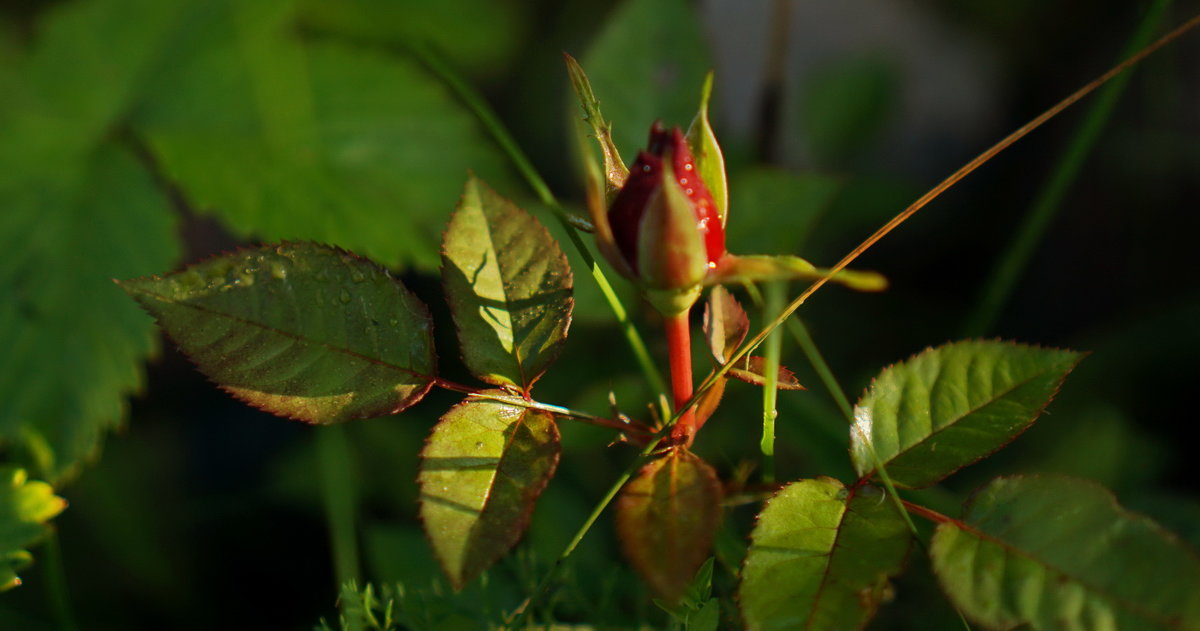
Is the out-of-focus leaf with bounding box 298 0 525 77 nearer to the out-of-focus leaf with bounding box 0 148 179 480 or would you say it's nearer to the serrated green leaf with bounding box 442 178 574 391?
the out-of-focus leaf with bounding box 0 148 179 480

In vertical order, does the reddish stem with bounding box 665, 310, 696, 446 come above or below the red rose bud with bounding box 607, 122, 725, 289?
below

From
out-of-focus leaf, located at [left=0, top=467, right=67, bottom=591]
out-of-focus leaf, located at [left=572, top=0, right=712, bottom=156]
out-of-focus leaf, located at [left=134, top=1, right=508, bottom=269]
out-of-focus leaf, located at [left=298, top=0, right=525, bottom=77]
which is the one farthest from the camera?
out-of-focus leaf, located at [left=298, top=0, right=525, bottom=77]

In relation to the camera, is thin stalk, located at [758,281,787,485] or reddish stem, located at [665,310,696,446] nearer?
thin stalk, located at [758,281,787,485]

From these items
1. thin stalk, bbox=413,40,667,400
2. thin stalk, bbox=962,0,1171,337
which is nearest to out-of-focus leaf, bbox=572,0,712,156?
thin stalk, bbox=413,40,667,400

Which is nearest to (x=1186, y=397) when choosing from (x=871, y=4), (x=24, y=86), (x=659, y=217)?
(x=871, y=4)

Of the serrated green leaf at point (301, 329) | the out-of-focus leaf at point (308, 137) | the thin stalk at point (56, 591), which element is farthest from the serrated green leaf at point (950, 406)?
the thin stalk at point (56, 591)

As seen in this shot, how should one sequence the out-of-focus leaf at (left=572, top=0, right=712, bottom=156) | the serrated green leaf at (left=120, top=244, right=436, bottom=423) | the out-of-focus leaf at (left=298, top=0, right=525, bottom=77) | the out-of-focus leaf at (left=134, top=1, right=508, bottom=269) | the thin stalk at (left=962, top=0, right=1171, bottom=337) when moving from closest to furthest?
1. the serrated green leaf at (left=120, top=244, right=436, bottom=423)
2. the thin stalk at (left=962, top=0, right=1171, bottom=337)
3. the out-of-focus leaf at (left=572, top=0, right=712, bottom=156)
4. the out-of-focus leaf at (left=134, top=1, right=508, bottom=269)
5. the out-of-focus leaf at (left=298, top=0, right=525, bottom=77)

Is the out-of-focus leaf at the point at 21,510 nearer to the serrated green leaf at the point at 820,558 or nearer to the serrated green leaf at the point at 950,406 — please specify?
the serrated green leaf at the point at 820,558

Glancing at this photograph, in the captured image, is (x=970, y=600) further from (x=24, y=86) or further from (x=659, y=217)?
(x=24, y=86)
